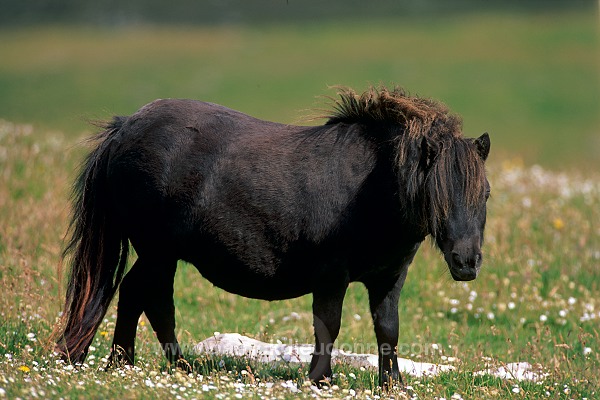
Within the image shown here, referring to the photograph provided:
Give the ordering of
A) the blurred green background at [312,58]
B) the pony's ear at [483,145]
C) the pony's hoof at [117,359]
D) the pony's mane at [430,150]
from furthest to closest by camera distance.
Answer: the blurred green background at [312,58] → the pony's hoof at [117,359] → the pony's ear at [483,145] → the pony's mane at [430,150]

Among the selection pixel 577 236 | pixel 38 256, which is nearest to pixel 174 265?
pixel 38 256

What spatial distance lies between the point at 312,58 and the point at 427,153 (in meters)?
36.7

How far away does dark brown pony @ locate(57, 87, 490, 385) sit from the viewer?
6.16m

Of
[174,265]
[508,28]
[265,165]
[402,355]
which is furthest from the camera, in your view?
[508,28]

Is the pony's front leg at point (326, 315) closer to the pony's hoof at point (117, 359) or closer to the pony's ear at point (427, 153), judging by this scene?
the pony's ear at point (427, 153)

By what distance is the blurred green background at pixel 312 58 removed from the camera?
1216 inches

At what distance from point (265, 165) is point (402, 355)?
2.55 meters

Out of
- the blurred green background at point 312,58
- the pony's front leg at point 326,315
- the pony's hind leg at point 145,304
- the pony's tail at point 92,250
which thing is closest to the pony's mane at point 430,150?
the pony's front leg at point 326,315

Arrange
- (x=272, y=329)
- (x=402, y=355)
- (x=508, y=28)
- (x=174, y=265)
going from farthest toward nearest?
(x=508, y=28), (x=272, y=329), (x=402, y=355), (x=174, y=265)

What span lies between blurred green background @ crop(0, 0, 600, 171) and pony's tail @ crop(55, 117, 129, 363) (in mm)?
17315

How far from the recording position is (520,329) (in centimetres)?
906

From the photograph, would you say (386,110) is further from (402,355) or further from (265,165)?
(402,355)

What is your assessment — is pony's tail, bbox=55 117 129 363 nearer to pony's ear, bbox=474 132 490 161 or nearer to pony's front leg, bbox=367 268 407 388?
pony's front leg, bbox=367 268 407 388

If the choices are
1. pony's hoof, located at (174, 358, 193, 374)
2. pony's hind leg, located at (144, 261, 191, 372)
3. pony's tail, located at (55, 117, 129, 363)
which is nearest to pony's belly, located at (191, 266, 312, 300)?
pony's hind leg, located at (144, 261, 191, 372)
